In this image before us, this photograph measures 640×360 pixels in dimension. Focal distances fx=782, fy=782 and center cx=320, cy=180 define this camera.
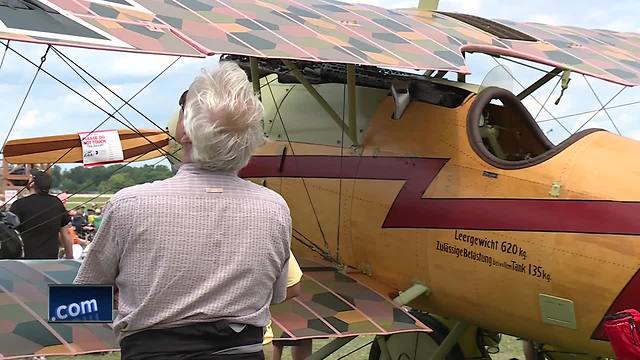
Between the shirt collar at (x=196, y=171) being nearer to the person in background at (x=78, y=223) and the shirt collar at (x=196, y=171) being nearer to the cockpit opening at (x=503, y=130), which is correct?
the cockpit opening at (x=503, y=130)

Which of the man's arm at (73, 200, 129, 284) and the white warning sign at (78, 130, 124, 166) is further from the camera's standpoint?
the white warning sign at (78, 130, 124, 166)

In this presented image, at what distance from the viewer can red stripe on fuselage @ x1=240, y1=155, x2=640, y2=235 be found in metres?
4.45

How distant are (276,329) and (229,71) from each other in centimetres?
282

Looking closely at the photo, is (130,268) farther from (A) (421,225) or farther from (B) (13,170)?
(B) (13,170)

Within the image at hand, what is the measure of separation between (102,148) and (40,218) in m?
1.01

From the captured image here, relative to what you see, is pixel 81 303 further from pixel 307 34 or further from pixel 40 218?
pixel 40 218

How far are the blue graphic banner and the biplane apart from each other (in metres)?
1.47

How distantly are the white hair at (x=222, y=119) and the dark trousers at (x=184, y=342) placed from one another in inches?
16.8

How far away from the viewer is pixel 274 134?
655 cm

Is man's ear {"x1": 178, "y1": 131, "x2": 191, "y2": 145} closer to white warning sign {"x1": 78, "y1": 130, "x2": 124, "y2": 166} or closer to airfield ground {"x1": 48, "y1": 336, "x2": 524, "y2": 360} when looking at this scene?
white warning sign {"x1": 78, "y1": 130, "x2": 124, "y2": 166}

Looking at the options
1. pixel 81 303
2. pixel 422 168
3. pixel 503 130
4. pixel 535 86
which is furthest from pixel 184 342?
pixel 535 86

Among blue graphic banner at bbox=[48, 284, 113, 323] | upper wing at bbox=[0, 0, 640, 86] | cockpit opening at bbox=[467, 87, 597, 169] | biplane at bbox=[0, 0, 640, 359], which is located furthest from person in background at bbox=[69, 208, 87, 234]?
blue graphic banner at bbox=[48, 284, 113, 323]

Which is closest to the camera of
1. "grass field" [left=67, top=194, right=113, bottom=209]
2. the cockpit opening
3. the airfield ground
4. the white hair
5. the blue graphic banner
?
the white hair

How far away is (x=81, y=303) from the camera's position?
7.58 feet
